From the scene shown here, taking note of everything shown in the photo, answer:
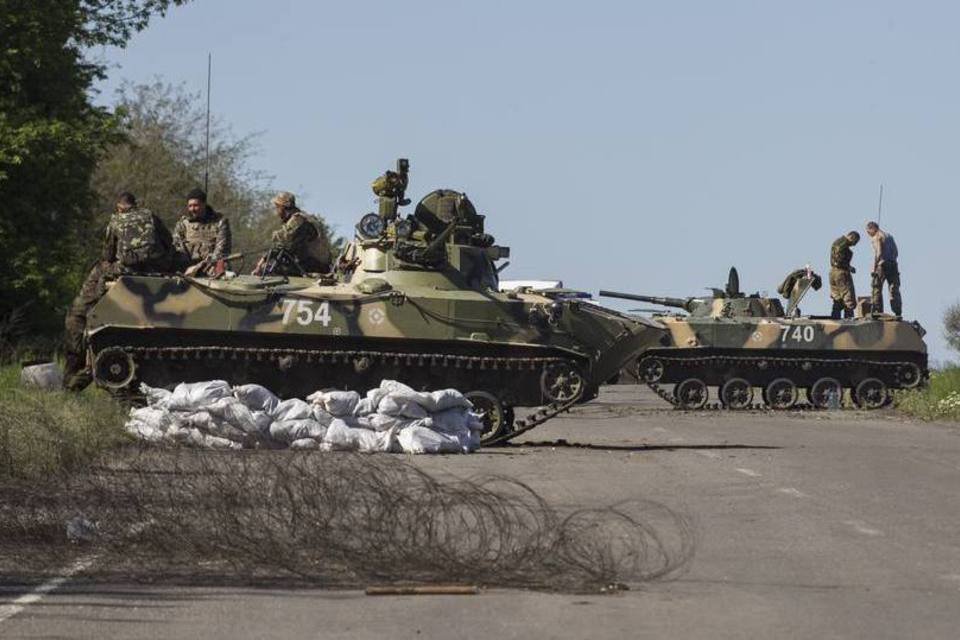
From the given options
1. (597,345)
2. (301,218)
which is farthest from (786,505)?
(301,218)

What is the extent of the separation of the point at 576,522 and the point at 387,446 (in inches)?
310

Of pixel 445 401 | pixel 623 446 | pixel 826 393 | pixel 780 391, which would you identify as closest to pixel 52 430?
pixel 445 401

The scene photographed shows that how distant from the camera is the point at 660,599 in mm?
9703

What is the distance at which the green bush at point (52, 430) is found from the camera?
14.9 metres

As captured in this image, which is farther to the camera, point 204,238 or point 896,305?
point 896,305

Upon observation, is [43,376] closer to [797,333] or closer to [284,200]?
[284,200]

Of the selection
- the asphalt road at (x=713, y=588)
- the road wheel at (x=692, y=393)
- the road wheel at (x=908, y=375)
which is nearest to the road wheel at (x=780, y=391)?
the road wheel at (x=692, y=393)

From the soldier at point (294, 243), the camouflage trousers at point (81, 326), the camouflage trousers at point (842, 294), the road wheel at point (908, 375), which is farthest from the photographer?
the camouflage trousers at point (842, 294)

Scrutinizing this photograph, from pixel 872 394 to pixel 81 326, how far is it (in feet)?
59.6

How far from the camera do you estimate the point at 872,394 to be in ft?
120

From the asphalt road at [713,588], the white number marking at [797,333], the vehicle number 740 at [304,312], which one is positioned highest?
the white number marking at [797,333]

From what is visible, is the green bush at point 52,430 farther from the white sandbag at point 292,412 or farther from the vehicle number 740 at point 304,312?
the vehicle number 740 at point 304,312

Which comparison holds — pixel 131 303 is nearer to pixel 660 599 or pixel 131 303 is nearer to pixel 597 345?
pixel 597 345

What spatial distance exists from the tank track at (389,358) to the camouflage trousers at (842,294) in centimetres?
1703
